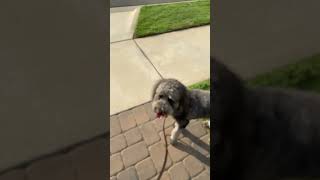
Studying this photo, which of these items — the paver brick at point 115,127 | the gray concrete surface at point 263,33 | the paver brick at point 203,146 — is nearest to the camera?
the gray concrete surface at point 263,33

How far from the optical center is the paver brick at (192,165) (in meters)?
3.53

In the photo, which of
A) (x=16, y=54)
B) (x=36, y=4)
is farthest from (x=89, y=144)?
(x=36, y=4)

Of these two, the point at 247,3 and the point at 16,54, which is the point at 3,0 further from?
the point at 247,3

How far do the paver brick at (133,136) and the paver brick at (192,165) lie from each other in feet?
1.87

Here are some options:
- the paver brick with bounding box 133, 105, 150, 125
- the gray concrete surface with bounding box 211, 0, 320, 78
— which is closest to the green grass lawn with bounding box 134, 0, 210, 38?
the paver brick with bounding box 133, 105, 150, 125

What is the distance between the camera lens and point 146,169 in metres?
3.54

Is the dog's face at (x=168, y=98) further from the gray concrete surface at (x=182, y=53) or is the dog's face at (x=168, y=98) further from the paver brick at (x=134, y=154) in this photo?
the gray concrete surface at (x=182, y=53)

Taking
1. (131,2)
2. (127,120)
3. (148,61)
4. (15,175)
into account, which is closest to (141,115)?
(127,120)

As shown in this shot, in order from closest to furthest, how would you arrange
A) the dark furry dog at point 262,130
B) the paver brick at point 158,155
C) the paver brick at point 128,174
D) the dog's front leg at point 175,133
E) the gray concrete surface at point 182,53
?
1. the dark furry dog at point 262,130
2. the paver brick at point 128,174
3. the paver brick at point 158,155
4. the dog's front leg at point 175,133
5. the gray concrete surface at point 182,53

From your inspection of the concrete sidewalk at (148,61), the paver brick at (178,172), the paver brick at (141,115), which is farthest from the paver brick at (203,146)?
the concrete sidewalk at (148,61)

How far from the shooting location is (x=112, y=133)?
401 cm

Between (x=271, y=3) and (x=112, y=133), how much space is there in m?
2.32

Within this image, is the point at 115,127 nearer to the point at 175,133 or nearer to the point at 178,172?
the point at 175,133

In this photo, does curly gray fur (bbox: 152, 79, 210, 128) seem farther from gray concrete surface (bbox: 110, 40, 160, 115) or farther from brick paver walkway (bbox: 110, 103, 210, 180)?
gray concrete surface (bbox: 110, 40, 160, 115)
